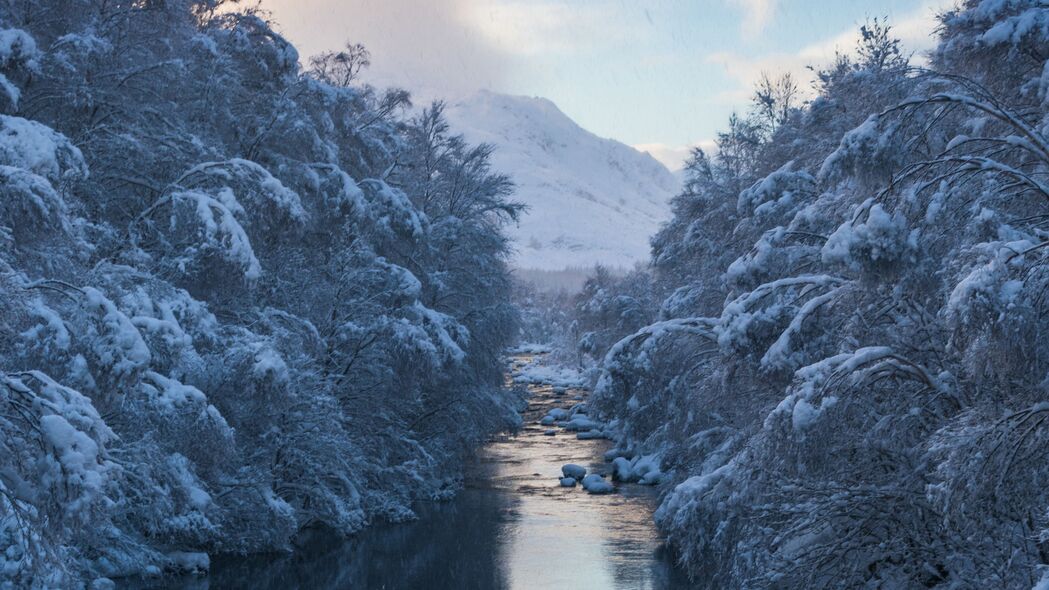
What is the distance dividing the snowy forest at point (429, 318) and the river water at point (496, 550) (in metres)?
0.68

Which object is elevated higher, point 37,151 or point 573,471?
point 37,151

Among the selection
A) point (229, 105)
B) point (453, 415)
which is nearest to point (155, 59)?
point (229, 105)

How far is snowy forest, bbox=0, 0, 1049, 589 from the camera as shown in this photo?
922cm

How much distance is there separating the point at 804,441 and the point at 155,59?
14.6 metres

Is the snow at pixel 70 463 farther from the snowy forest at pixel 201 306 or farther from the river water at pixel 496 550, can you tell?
the river water at pixel 496 550

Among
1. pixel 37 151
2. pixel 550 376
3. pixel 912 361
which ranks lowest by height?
pixel 550 376

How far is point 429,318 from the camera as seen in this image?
2509cm

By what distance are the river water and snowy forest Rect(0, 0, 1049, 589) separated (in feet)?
2.22

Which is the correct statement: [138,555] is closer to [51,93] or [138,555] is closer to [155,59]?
[51,93]

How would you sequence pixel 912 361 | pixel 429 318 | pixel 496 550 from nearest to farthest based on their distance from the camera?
pixel 912 361
pixel 496 550
pixel 429 318

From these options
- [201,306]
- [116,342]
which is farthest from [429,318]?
[116,342]

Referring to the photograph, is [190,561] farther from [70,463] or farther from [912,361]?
[912,361]

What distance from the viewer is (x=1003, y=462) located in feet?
26.4

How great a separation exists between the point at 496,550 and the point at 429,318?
5.88m
